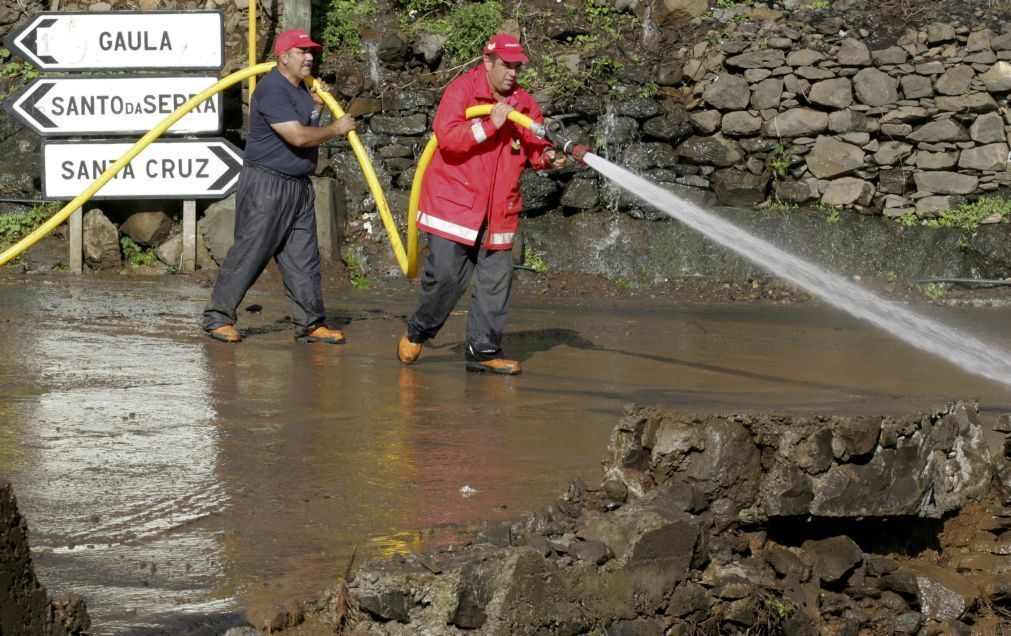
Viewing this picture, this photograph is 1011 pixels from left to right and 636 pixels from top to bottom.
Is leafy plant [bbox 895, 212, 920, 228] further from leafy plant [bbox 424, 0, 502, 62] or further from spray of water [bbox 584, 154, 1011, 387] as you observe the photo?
leafy plant [bbox 424, 0, 502, 62]

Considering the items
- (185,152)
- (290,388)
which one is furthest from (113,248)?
(290,388)

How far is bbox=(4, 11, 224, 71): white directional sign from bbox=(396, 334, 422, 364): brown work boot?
4911mm

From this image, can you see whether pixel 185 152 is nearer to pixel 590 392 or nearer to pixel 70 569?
pixel 590 392

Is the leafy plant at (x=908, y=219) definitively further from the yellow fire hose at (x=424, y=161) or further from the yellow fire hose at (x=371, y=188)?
the yellow fire hose at (x=424, y=161)

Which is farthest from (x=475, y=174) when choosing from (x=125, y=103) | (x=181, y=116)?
(x=125, y=103)

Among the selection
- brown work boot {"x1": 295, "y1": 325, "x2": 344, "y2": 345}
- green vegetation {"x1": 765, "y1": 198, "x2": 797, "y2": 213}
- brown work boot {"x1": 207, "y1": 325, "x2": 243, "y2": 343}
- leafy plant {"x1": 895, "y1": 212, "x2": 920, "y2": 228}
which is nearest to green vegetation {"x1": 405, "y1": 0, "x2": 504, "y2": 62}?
green vegetation {"x1": 765, "y1": 198, "x2": 797, "y2": 213}

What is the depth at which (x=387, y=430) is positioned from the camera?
6.27 meters

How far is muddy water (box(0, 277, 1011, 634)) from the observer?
A: 442cm

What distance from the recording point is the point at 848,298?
1009cm

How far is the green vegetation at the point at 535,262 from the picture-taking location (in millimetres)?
12531

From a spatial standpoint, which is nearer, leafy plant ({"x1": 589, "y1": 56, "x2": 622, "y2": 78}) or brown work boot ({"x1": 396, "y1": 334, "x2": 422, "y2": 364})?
brown work boot ({"x1": 396, "y1": 334, "x2": 422, "y2": 364})

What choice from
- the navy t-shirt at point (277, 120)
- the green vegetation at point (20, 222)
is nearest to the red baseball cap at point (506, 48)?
the navy t-shirt at point (277, 120)

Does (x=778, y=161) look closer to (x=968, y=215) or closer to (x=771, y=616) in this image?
(x=968, y=215)

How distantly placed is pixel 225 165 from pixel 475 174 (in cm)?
502
